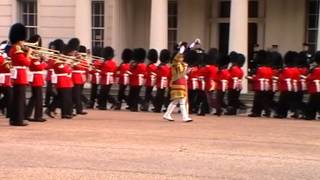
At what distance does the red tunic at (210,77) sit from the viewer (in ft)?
53.9

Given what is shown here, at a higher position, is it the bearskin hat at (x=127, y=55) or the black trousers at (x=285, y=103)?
the bearskin hat at (x=127, y=55)

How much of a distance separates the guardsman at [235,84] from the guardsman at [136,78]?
2359 millimetres

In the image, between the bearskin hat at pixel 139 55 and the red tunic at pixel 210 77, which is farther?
the bearskin hat at pixel 139 55

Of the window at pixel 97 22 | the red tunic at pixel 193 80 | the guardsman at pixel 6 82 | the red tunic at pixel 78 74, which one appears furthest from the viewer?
the window at pixel 97 22

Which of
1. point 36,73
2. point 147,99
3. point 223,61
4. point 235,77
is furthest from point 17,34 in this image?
point 223,61

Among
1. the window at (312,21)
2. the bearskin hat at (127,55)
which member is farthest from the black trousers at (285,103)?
the window at (312,21)

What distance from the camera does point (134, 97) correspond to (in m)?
17.6

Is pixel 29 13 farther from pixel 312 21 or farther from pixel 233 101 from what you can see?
pixel 233 101

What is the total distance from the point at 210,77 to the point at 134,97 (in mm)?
2352

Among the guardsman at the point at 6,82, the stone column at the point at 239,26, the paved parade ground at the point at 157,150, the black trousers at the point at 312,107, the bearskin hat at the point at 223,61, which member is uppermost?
the stone column at the point at 239,26

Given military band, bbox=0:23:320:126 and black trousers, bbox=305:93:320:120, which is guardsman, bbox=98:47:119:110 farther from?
black trousers, bbox=305:93:320:120

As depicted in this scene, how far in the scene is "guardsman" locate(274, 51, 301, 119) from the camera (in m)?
16.0

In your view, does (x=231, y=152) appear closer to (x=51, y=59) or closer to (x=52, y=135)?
(x=52, y=135)

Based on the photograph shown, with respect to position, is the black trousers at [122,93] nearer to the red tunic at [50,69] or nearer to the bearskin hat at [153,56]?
the bearskin hat at [153,56]
